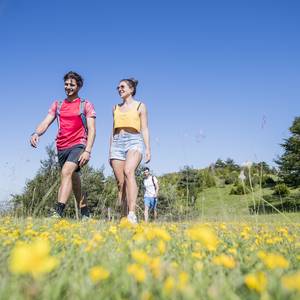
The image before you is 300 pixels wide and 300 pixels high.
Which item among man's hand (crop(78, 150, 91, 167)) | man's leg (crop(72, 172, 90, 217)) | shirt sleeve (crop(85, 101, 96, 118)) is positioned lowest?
man's leg (crop(72, 172, 90, 217))

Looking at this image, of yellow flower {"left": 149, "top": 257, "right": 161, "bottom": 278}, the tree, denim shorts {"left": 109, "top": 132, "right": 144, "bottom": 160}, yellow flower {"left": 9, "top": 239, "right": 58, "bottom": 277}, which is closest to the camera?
yellow flower {"left": 9, "top": 239, "right": 58, "bottom": 277}

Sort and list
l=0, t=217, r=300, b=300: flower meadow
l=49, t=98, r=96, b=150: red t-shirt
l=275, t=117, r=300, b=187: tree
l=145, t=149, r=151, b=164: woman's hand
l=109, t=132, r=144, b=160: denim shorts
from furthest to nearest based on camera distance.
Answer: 1. l=275, t=117, r=300, b=187: tree
2. l=49, t=98, r=96, b=150: red t-shirt
3. l=145, t=149, r=151, b=164: woman's hand
4. l=109, t=132, r=144, b=160: denim shorts
5. l=0, t=217, r=300, b=300: flower meadow

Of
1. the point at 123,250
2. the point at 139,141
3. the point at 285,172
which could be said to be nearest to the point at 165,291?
the point at 123,250

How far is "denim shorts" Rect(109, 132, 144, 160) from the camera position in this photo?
5426 mm

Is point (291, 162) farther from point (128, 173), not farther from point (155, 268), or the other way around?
point (155, 268)

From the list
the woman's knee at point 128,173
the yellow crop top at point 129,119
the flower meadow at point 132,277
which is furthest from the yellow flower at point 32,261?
the yellow crop top at point 129,119

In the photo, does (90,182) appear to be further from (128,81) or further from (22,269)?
(22,269)

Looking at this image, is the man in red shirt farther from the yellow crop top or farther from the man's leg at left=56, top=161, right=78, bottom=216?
the yellow crop top

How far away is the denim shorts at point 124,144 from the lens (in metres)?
5.43

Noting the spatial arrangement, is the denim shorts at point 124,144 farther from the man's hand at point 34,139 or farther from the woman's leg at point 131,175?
the man's hand at point 34,139

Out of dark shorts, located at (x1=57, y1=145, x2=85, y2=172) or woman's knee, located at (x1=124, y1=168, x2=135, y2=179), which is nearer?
woman's knee, located at (x1=124, y1=168, x2=135, y2=179)

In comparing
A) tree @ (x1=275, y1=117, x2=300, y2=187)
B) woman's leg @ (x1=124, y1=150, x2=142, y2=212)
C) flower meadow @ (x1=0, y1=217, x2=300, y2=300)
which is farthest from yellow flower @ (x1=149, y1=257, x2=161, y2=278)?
tree @ (x1=275, y1=117, x2=300, y2=187)

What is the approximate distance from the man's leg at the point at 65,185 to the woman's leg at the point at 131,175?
88 cm

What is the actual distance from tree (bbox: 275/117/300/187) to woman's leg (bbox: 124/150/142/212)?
28.1m
